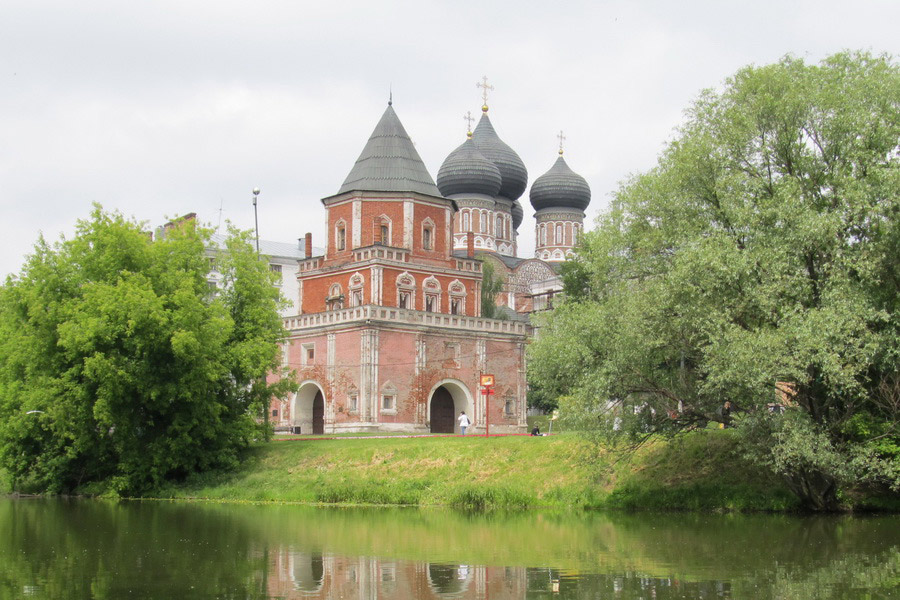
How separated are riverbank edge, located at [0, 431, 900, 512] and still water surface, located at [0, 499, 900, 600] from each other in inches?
75.1

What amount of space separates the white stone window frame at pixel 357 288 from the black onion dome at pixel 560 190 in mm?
37657

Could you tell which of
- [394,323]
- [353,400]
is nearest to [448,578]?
[353,400]

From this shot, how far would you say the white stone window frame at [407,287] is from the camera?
2095 inches

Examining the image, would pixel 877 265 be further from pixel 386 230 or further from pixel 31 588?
pixel 386 230

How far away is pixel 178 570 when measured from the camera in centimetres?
1539

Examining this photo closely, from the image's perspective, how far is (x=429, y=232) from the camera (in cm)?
5478

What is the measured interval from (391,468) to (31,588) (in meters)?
19.4

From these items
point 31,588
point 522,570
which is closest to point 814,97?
point 522,570

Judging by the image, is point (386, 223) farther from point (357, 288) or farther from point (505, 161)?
point (505, 161)

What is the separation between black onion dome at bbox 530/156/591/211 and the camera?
8856cm

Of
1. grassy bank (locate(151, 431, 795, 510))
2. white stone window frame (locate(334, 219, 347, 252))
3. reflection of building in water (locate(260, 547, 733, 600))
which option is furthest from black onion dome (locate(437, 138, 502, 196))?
reflection of building in water (locate(260, 547, 733, 600))

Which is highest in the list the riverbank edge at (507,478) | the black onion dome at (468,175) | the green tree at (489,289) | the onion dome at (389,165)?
the black onion dome at (468,175)

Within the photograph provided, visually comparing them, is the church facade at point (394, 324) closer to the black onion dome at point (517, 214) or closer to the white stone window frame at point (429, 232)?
the white stone window frame at point (429, 232)

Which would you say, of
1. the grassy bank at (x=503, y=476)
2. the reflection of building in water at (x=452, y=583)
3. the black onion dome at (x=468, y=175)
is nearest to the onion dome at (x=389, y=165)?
the grassy bank at (x=503, y=476)
